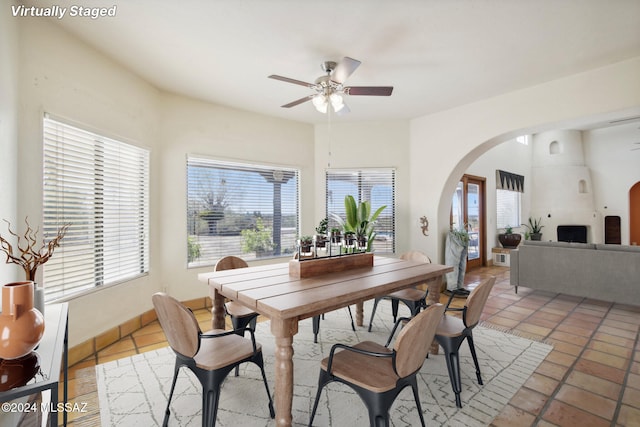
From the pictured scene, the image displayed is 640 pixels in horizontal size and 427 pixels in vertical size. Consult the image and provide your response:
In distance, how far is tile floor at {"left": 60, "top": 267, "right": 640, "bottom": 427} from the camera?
1.89m

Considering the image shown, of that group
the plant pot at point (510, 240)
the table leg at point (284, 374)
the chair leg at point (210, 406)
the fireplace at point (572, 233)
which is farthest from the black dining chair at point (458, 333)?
the fireplace at point (572, 233)

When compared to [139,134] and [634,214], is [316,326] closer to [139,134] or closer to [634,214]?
[139,134]

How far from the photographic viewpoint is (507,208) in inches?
313

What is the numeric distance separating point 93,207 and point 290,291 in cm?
229

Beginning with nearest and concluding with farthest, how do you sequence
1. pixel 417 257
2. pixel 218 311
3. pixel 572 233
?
pixel 218 311
pixel 417 257
pixel 572 233

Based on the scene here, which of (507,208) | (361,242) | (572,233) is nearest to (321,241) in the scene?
(361,242)

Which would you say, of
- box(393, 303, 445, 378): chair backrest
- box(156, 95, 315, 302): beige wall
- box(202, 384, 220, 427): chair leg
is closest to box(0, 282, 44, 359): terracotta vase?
box(202, 384, 220, 427): chair leg

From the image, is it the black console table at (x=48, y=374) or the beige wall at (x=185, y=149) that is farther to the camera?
the beige wall at (x=185, y=149)

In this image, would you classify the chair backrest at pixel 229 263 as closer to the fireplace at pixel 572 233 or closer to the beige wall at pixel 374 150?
the beige wall at pixel 374 150

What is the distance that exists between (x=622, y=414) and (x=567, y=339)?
1250 millimetres

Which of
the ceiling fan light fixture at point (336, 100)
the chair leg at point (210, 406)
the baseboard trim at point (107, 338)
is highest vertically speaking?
the ceiling fan light fixture at point (336, 100)

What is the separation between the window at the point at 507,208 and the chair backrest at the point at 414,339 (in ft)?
23.6

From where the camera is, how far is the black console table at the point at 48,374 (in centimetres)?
98

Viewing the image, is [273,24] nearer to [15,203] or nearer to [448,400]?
[15,203]
